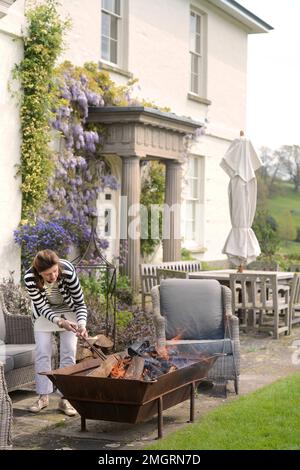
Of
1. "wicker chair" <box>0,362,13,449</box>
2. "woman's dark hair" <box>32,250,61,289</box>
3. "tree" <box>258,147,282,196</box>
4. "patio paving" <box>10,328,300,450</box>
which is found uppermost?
"tree" <box>258,147,282,196</box>

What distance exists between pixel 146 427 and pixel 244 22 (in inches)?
631

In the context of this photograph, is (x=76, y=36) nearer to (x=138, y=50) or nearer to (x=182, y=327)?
(x=138, y=50)

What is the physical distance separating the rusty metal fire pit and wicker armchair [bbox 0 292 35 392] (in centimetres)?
105

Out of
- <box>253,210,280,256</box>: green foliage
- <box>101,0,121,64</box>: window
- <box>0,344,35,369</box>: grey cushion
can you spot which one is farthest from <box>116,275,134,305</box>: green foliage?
<box>253,210,280,256</box>: green foliage

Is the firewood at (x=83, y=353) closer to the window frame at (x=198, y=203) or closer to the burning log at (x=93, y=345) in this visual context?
the burning log at (x=93, y=345)

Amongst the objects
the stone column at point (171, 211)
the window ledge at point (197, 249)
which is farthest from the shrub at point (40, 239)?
the window ledge at point (197, 249)

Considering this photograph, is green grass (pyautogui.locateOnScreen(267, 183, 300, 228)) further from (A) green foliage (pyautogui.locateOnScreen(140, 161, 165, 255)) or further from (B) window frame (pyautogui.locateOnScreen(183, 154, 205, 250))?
(A) green foliage (pyautogui.locateOnScreen(140, 161, 165, 255))

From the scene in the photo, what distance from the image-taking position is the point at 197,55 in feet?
61.8

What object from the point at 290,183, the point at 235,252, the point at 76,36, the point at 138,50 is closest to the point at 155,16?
the point at 138,50

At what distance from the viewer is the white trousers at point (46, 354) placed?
6.91m

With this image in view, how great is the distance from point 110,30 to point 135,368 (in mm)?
10597

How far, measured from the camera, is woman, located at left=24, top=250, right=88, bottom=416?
22.3 feet

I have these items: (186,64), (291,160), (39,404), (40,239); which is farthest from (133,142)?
(291,160)

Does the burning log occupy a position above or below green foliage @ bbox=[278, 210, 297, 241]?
below
